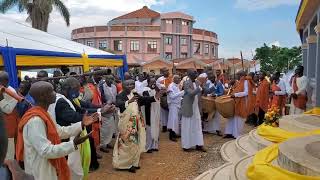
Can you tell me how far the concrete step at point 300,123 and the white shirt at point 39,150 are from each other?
4.59 m

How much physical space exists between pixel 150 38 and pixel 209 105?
4324 cm

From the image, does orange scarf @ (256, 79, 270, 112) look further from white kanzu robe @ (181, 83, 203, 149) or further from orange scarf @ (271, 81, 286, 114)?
white kanzu robe @ (181, 83, 203, 149)

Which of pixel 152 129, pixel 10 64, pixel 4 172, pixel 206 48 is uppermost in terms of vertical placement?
pixel 206 48

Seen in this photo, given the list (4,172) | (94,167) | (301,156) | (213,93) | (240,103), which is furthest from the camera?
(213,93)

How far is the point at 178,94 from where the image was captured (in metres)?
9.90

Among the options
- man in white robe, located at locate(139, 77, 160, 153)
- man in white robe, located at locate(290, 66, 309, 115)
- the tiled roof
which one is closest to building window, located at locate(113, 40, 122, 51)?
the tiled roof

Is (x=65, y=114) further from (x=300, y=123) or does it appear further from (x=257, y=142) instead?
(x=300, y=123)

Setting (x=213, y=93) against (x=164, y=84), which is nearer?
(x=213, y=93)

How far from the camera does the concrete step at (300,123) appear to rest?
22.4ft

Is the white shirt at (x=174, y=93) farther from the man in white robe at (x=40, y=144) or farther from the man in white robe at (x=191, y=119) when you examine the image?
the man in white robe at (x=40, y=144)

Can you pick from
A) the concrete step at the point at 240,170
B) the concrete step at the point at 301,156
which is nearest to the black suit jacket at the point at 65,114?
the concrete step at the point at 240,170

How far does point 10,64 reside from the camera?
733 cm

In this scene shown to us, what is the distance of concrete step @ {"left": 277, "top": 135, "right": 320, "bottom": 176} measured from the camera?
159 inches

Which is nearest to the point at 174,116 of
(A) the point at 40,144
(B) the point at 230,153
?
(B) the point at 230,153
